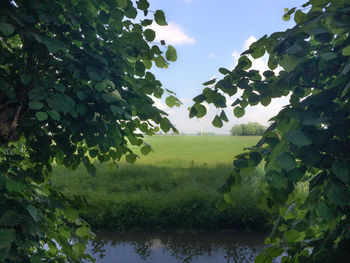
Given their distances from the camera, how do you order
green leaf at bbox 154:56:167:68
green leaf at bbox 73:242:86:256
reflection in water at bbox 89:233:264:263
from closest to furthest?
green leaf at bbox 73:242:86:256 → green leaf at bbox 154:56:167:68 → reflection in water at bbox 89:233:264:263

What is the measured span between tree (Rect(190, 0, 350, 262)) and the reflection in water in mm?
4783

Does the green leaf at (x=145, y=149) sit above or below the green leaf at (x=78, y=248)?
above

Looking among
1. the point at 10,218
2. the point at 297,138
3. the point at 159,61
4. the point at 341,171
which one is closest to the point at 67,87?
the point at 159,61

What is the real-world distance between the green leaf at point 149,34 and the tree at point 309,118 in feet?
1.98

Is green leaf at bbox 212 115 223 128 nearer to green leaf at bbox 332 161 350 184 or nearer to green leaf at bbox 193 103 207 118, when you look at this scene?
green leaf at bbox 193 103 207 118

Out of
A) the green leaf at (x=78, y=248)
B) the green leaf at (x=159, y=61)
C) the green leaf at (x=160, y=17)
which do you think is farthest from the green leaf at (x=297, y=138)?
the green leaf at (x=78, y=248)

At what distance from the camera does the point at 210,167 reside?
1152 centimetres

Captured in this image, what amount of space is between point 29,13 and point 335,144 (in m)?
2.05

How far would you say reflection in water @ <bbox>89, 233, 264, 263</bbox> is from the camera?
6035 millimetres

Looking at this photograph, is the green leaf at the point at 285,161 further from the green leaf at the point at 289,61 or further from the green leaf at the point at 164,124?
the green leaf at the point at 164,124

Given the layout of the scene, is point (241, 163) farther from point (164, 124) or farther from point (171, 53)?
point (171, 53)

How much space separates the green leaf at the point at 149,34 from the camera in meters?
1.96

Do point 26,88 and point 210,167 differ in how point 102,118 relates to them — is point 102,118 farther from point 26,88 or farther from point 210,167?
point 210,167

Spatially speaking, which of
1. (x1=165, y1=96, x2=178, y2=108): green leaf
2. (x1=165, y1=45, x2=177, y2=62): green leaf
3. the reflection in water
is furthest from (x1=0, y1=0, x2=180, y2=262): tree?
the reflection in water
